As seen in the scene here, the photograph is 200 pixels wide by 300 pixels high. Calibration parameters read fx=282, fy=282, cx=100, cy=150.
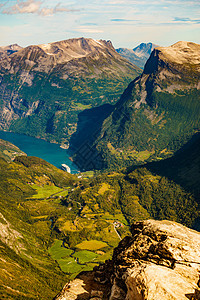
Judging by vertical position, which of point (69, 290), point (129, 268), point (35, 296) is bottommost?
point (35, 296)

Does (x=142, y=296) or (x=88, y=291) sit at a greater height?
(x=142, y=296)

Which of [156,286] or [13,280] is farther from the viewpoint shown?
[13,280]

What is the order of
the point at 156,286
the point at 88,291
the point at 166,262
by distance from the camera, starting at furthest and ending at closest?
1. the point at 88,291
2. the point at 166,262
3. the point at 156,286

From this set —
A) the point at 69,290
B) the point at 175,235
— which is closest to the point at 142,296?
the point at 175,235

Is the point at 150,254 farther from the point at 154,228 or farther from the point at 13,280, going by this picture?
the point at 13,280

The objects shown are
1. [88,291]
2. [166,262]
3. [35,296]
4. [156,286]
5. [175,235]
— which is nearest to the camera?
[156,286]

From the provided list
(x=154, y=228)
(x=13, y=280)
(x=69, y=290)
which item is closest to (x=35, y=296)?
(x=13, y=280)

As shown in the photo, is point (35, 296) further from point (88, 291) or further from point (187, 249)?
point (187, 249)
